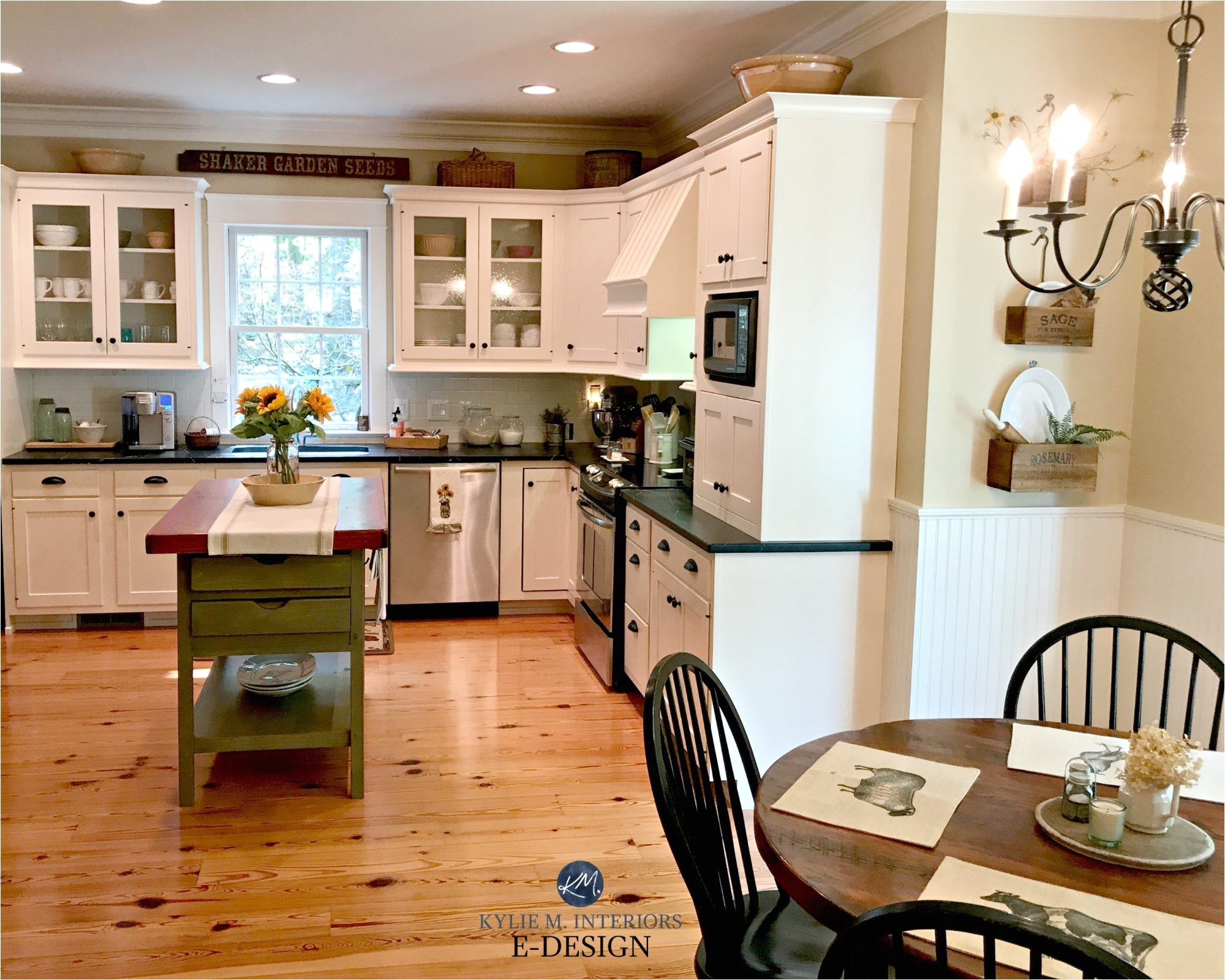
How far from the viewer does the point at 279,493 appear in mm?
3877

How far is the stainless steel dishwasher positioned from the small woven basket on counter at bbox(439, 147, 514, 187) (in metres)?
1.54

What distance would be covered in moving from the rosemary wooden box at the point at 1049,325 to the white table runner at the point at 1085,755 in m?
1.47

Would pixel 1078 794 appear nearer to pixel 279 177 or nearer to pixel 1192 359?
pixel 1192 359

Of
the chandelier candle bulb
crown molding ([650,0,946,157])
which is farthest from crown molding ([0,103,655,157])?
the chandelier candle bulb

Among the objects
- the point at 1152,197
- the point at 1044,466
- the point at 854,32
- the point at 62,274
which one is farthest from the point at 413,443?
the point at 1152,197

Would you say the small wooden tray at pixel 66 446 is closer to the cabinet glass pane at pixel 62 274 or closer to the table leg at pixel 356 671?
the cabinet glass pane at pixel 62 274

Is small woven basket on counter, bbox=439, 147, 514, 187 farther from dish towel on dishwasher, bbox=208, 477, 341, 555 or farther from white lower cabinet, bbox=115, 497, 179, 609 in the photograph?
dish towel on dishwasher, bbox=208, 477, 341, 555

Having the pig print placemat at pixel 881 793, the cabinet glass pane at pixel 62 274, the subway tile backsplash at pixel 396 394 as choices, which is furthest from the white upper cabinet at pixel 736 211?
the cabinet glass pane at pixel 62 274

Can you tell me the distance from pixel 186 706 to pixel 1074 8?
3520 millimetres

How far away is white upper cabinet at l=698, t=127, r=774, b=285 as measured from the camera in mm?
3553

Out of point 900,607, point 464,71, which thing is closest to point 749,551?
point 900,607

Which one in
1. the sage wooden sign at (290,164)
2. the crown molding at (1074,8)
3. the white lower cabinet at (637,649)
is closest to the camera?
the crown molding at (1074,8)

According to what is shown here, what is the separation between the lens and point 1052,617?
3564 mm

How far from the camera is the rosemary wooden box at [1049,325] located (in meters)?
3.35
